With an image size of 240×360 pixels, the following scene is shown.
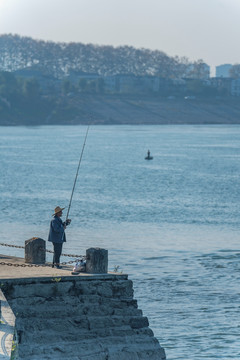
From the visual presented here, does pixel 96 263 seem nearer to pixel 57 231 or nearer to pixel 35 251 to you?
pixel 57 231

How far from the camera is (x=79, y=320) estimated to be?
59.0 feet

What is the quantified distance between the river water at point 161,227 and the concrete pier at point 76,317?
339 centimetres

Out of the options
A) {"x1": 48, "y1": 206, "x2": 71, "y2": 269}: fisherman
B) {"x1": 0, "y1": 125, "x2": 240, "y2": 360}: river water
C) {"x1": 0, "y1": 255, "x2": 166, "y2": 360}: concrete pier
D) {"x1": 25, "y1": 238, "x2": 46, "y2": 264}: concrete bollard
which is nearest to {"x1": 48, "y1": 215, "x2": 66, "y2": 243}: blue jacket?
{"x1": 48, "y1": 206, "x2": 71, "y2": 269}: fisherman

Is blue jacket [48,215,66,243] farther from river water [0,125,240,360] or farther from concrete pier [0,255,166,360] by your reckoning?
river water [0,125,240,360]

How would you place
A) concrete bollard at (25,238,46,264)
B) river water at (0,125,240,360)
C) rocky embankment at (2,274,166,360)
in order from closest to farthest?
rocky embankment at (2,274,166,360), concrete bollard at (25,238,46,264), river water at (0,125,240,360)

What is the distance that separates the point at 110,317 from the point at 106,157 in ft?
339

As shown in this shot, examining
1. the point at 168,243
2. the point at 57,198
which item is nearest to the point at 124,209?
the point at 57,198

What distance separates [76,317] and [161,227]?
93.2 feet

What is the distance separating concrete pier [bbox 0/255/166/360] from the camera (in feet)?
57.8

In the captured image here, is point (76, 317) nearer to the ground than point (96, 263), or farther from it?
nearer to the ground

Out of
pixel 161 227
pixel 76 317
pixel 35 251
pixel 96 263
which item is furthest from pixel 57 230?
pixel 161 227

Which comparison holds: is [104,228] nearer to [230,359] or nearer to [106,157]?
[230,359]

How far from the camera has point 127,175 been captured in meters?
89.4

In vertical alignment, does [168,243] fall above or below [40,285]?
below
